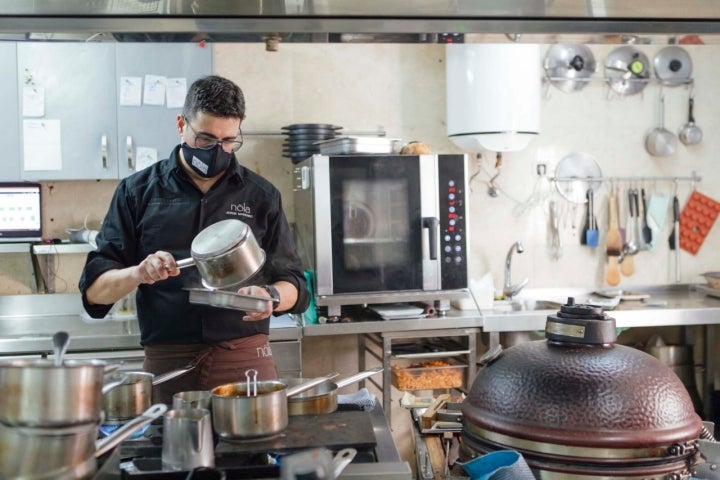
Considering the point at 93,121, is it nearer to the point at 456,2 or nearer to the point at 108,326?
the point at 108,326

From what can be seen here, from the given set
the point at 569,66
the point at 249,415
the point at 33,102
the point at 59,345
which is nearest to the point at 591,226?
the point at 569,66

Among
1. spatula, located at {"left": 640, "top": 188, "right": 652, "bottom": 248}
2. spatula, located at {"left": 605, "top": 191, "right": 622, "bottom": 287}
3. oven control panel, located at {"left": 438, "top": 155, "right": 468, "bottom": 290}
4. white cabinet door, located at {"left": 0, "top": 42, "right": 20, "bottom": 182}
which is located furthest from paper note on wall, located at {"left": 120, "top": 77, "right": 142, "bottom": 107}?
spatula, located at {"left": 640, "top": 188, "right": 652, "bottom": 248}

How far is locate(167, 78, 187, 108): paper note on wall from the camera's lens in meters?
3.95

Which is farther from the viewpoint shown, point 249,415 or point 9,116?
point 9,116

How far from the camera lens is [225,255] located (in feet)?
5.74

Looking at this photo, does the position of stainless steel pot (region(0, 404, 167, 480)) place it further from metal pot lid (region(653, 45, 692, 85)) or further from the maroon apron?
metal pot lid (region(653, 45, 692, 85))

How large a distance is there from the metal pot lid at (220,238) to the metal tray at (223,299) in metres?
0.09

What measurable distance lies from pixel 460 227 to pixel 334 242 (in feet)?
2.23

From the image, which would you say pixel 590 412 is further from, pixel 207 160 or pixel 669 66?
pixel 669 66

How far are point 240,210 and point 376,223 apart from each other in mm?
1484

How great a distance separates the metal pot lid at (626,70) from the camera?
15.6 ft

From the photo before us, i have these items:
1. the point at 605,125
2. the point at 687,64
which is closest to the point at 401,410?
the point at 605,125

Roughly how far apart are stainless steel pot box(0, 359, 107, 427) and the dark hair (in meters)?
1.33

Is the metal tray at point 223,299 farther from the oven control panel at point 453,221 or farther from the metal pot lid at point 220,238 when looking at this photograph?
the oven control panel at point 453,221
